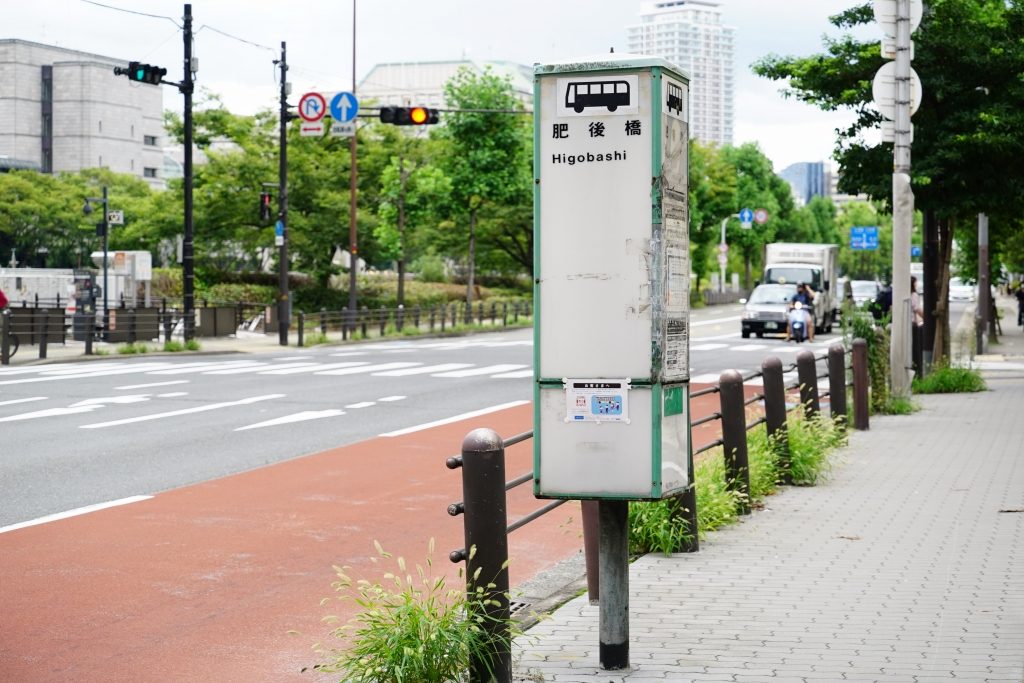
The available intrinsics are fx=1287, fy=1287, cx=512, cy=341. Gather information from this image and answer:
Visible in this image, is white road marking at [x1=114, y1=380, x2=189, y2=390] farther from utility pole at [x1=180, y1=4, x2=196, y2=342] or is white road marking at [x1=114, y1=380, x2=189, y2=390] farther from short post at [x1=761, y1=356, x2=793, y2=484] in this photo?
short post at [x1=761, y1=356, x2=793, y2=484]

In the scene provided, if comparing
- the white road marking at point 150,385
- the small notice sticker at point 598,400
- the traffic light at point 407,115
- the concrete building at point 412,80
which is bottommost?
the white road marking at point 150,385

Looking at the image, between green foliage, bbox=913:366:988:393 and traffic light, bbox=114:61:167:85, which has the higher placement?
traffic light, bbox=114:61:167:85

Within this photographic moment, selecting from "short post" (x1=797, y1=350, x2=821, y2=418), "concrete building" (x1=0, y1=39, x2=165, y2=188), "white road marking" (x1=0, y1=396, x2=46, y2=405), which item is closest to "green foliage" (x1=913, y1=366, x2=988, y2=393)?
"short post" (x1=797, y1=350, x2=821, y2=418)

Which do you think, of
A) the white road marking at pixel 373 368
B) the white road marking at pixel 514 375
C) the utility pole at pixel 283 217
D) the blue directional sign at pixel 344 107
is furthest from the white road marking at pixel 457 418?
the utility pole at pixel 283 217

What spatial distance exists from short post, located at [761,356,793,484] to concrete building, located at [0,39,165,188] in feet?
347

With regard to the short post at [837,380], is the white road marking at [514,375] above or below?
below

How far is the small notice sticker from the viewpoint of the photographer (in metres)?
5.11

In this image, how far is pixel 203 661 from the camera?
5902 mm

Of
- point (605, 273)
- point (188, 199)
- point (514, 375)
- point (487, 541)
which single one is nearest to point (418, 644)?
point (487, 541)

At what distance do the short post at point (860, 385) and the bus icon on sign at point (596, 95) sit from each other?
1125 centimetres

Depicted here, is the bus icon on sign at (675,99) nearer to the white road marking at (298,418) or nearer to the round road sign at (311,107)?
the white road marking at (298,418)

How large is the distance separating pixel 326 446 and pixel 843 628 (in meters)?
8.96

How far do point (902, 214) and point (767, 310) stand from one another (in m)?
26.3

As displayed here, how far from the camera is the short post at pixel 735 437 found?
30.6 ft
